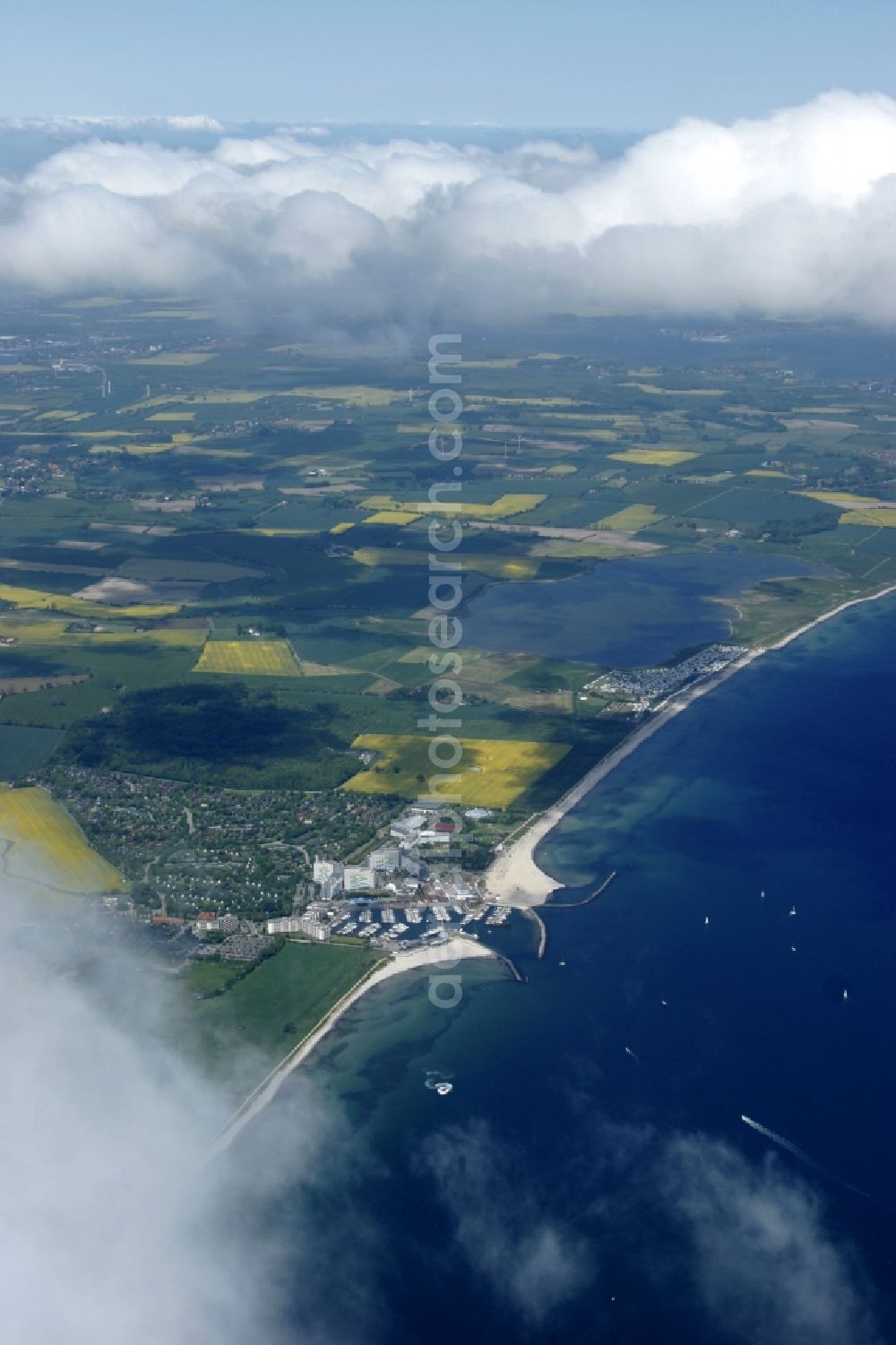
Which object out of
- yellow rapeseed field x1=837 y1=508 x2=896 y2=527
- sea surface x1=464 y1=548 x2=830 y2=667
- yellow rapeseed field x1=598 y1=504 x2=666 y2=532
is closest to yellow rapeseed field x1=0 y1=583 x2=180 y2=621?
sea surface x1=464 y1=548 x2=830 y2=667

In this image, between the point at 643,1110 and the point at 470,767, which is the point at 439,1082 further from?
the point at 470,767

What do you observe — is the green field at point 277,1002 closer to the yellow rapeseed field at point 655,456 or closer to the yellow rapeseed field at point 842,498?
the yellow rapeseed field at point 842,498

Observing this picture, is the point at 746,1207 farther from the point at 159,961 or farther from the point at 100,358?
the point at 100,358

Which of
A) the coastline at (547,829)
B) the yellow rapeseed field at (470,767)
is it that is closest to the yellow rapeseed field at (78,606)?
the yellow rapeseed field at (470,767)

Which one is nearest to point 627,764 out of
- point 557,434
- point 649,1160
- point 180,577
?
point 649,1160

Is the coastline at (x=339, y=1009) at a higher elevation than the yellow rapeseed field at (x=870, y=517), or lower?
higher

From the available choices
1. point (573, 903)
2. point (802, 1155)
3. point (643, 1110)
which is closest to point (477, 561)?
point (573, 903)
